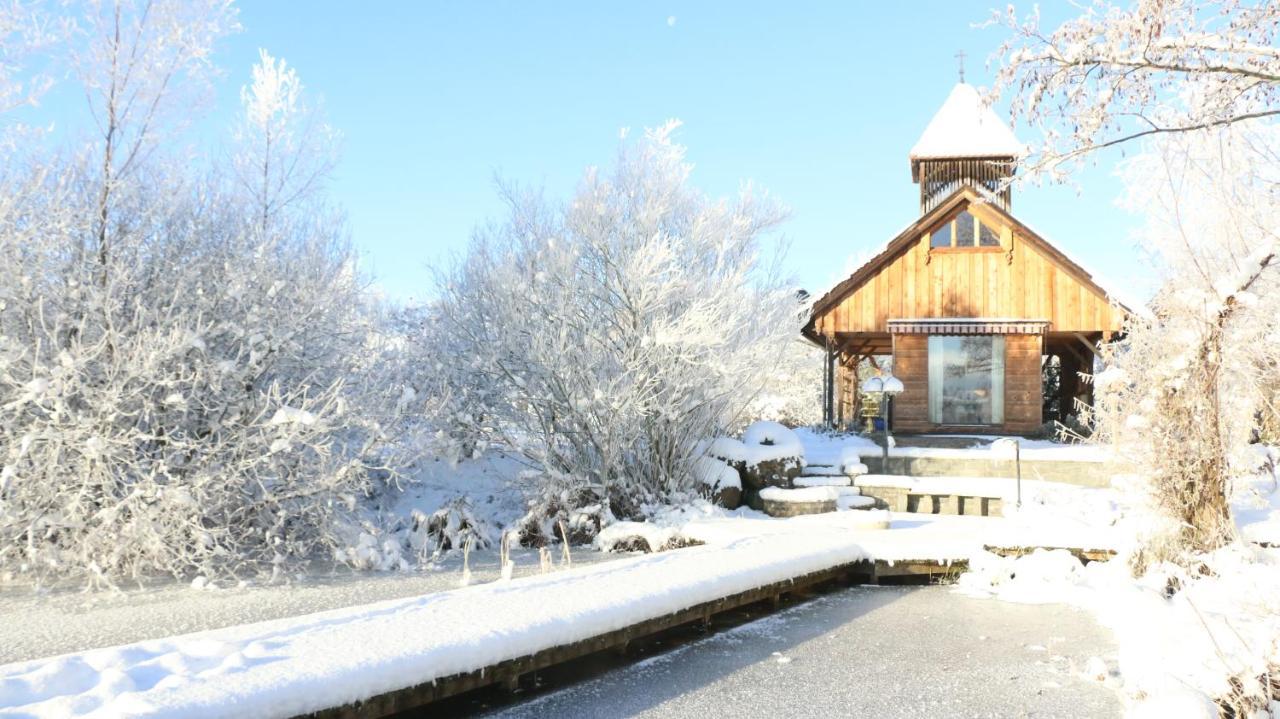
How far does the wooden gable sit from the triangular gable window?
4.9 inches

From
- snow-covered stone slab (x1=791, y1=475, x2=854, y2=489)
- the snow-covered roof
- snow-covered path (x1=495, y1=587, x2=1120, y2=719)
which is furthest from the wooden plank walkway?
the snow-covered roof

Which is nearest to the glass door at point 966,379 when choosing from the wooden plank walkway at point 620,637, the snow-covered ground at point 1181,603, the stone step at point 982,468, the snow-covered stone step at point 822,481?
the stone step at point 982,468

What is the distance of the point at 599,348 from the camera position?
12.6 metres

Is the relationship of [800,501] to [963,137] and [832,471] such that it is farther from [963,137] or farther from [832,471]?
[963,137]

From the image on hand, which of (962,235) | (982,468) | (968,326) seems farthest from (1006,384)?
(982,468)

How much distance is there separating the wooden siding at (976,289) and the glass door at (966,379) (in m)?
0.57

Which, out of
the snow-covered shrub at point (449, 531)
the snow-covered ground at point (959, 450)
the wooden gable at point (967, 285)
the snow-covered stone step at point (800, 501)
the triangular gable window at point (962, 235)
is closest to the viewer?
the snow-covered shrub at point (449, 531)

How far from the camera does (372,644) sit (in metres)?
5.65

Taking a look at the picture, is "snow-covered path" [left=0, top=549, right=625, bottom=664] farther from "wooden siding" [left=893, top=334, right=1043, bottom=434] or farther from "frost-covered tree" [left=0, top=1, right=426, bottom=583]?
"wooden siding" [left=893, top=334, right=1043, bottom=434]

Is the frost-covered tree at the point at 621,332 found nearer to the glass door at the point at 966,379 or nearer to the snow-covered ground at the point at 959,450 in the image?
the snow-covered ground at the point at 959,450

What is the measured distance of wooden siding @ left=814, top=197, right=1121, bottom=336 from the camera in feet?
59.8

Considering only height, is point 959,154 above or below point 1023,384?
above

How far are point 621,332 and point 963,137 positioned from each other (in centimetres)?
1382

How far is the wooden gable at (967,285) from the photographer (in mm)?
18219
